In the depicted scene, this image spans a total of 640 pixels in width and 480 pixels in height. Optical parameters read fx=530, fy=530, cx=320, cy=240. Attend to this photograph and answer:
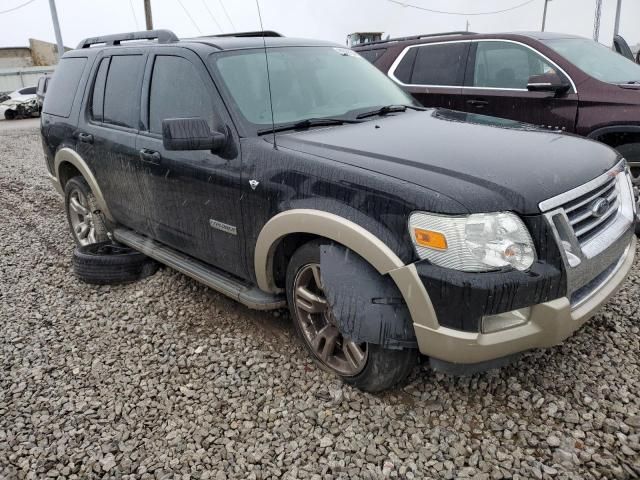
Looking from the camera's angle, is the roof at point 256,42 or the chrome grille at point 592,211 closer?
the chrome grille at point 592,211

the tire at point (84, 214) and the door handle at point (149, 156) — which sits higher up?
the door handle at point (149, 156)

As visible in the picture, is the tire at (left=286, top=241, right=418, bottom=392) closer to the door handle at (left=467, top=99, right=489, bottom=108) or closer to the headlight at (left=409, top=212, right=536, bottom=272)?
the headlight at (left=409, top=212, right=536, bottom=272)

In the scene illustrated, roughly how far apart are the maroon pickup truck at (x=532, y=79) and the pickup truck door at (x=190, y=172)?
10.2 ft

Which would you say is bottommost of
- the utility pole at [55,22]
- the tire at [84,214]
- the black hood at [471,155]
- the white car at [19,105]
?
the white car at [19,105]

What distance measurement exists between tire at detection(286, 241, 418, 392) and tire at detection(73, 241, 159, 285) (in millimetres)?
1862

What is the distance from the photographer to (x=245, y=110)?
3.11 metres

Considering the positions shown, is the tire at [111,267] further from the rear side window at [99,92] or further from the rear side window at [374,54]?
the rear side window at [374,54]

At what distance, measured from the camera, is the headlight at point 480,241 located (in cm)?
218

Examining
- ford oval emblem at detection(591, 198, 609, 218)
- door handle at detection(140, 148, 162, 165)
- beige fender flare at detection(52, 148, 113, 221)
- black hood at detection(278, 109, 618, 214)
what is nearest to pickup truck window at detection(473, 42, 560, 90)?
black hood at detection(278, 109, 618, 214)

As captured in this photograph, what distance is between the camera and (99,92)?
4.31 m

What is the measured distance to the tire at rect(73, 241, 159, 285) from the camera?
4230 millimetres

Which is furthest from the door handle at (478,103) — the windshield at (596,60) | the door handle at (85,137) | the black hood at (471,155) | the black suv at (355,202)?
the door handle at (85,137)

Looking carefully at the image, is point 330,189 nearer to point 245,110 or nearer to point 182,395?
point 245,110

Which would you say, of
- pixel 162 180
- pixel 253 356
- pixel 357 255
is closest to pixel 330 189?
pixel 357 255
